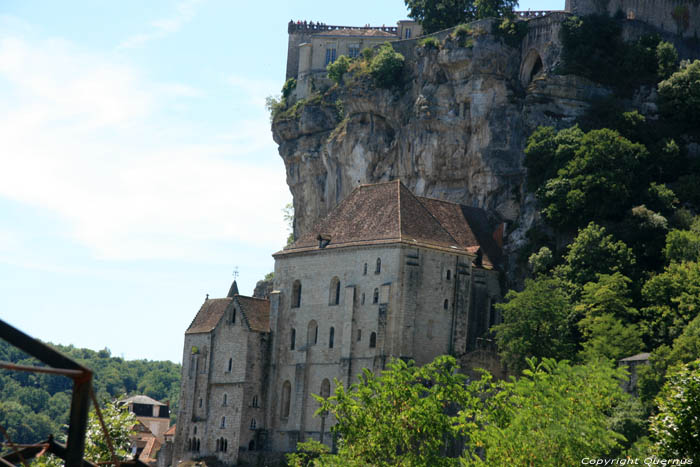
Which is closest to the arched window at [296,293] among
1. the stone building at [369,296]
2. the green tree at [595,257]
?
the stone building at [369,296]

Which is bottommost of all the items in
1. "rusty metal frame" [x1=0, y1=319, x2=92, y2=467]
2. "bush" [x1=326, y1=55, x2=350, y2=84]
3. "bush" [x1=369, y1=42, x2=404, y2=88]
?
"rusty metal frame" [x1=0, y1=319, x2=92, y2=467]

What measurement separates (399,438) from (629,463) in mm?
14378

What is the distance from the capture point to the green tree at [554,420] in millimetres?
45062

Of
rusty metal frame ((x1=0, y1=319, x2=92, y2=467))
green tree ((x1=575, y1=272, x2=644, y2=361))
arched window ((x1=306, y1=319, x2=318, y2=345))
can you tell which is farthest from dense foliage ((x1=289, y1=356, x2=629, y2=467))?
rusty metal frame ((x1=0, y1=319, x2=92, y2=467))

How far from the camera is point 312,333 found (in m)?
79.9

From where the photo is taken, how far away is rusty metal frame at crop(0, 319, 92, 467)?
1322 centimetres

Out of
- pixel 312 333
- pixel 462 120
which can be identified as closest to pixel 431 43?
pixel 462 120

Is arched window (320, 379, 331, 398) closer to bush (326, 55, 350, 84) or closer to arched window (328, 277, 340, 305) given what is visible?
arched window (328, 277, 340, 305)

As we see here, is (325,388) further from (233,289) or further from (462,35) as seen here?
(462,35)

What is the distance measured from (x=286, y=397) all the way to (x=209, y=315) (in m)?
10.5

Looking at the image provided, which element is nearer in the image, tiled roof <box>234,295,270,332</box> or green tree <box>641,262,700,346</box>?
green tree <box>641,262,700,346</box>

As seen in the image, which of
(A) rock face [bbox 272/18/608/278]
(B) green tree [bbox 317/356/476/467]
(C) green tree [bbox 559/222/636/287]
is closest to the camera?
(B) green tree [bbox 317/356/476/467]

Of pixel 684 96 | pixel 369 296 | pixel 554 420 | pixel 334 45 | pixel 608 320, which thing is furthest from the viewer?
pixel 334 45

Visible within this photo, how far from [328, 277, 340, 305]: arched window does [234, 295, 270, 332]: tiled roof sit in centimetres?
629
